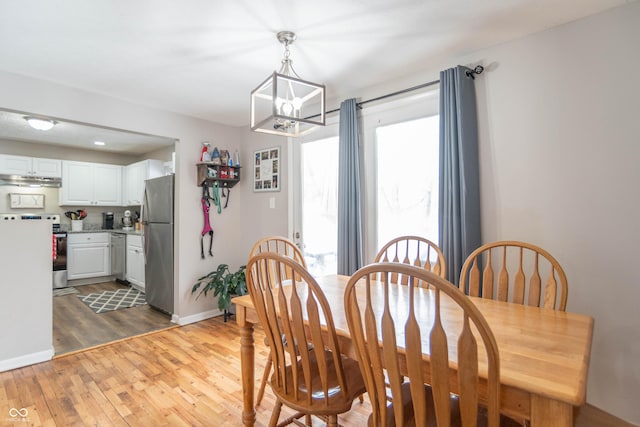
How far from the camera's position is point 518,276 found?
5.38 ft

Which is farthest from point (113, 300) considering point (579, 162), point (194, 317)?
point (579, 162)

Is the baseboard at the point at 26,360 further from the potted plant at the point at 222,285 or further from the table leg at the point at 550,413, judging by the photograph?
the table leg at the point at 550,413

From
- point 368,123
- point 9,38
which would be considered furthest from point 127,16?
point 368,123

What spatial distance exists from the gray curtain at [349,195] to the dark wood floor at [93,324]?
2124 mm

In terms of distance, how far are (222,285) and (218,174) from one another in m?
1.23

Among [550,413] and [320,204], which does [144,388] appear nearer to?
[320,204]

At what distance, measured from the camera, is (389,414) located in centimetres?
118

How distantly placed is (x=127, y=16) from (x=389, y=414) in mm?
2296

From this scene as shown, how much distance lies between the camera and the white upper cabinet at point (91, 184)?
16.7 ft

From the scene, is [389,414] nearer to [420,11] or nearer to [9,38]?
[420,11]

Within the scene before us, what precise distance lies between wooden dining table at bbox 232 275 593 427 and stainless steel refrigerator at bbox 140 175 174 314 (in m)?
2.73

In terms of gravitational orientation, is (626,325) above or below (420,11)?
below

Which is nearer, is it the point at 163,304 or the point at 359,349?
the point at 359,349

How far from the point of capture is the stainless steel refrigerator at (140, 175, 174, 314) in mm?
3637
